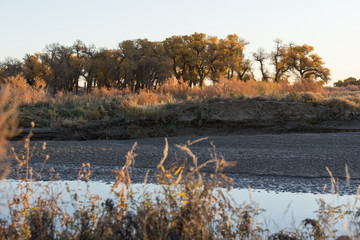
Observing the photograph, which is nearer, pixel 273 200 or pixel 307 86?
pixel 273 200

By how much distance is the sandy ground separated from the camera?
24.8 feet

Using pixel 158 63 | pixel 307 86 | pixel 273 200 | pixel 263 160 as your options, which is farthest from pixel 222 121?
pixel 158 63

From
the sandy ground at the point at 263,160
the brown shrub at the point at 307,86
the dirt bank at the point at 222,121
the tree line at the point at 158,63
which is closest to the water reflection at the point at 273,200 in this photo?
the sandy ground at the point at 263,160

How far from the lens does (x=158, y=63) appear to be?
49656mm

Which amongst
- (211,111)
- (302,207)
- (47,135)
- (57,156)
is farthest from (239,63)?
(302,207)

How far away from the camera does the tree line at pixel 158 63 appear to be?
5003 cm

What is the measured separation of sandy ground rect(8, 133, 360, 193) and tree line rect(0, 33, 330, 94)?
36.7m

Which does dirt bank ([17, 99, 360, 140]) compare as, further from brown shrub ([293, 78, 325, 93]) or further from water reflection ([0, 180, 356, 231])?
water reflection ([0, 180, 356, 231])

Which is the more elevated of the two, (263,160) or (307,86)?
(307,86)

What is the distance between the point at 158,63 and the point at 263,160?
41.4 metres

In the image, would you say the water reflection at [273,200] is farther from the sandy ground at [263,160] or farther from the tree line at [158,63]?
the tree line at [158,63]

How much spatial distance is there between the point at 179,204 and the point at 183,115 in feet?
46.8

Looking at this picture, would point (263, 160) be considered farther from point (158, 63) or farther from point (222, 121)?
point (158, 63)

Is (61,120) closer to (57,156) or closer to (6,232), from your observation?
(57,156)
